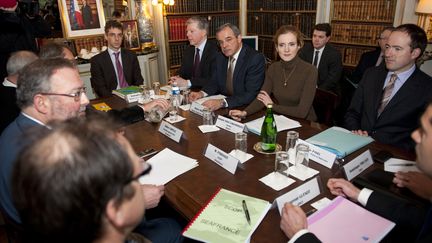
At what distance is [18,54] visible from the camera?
243cm

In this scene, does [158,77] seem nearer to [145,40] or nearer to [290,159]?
[145,40]

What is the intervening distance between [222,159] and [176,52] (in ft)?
13.6

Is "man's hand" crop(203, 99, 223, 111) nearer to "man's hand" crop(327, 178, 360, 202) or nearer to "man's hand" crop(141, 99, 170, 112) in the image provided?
"man's hand" crop(141, 99, 170, 112)

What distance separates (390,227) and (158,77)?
4.78m

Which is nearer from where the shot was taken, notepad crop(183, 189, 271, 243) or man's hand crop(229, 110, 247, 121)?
notepad crop(183, 189, 271, 243)

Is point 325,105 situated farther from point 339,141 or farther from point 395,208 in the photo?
point 395,208

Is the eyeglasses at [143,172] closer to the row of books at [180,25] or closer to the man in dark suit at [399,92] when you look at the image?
the man in dark suit at [399,92]

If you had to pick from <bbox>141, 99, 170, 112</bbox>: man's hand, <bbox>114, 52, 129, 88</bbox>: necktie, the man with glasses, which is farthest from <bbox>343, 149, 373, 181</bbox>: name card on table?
<bbox>114, 52, 129, 88</bbox>: necktie

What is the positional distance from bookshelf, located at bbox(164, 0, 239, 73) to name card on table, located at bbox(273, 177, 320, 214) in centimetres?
442

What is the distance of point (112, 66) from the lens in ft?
11.6

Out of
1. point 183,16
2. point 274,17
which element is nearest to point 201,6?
point 183,16

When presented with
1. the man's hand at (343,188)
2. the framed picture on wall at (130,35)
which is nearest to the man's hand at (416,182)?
the man's hand at (343,188)

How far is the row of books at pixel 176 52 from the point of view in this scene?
538 centimetres

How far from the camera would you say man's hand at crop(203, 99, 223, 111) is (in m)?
2.43
